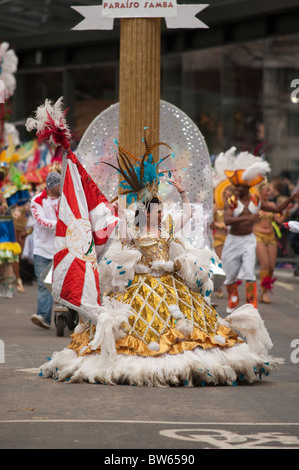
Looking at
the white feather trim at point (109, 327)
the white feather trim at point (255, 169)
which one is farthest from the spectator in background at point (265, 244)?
the white feather trim at point (109, 327)

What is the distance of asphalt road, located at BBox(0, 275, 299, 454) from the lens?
541cm

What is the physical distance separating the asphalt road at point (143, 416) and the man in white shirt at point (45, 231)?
8.43 feet

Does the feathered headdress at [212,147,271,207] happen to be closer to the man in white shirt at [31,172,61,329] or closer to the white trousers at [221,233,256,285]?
the white trousers at [221,233,256,285]

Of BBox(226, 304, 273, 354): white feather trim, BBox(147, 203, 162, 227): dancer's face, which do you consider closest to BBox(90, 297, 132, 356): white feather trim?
BBox(147, 203, 162, 227): dancer's face

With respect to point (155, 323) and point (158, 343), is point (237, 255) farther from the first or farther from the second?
point (158, 343)

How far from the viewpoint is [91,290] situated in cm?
791

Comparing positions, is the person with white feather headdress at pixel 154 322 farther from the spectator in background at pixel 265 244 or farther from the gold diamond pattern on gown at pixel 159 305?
the spectator in background at pixel 265 244

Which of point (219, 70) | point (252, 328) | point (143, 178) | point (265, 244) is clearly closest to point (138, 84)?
point (143, 178)

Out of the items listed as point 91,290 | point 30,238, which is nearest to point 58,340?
point 91,290

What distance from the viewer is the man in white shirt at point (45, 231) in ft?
37.6

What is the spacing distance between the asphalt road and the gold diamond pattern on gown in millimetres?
524

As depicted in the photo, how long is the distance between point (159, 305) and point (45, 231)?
14.3 ft
